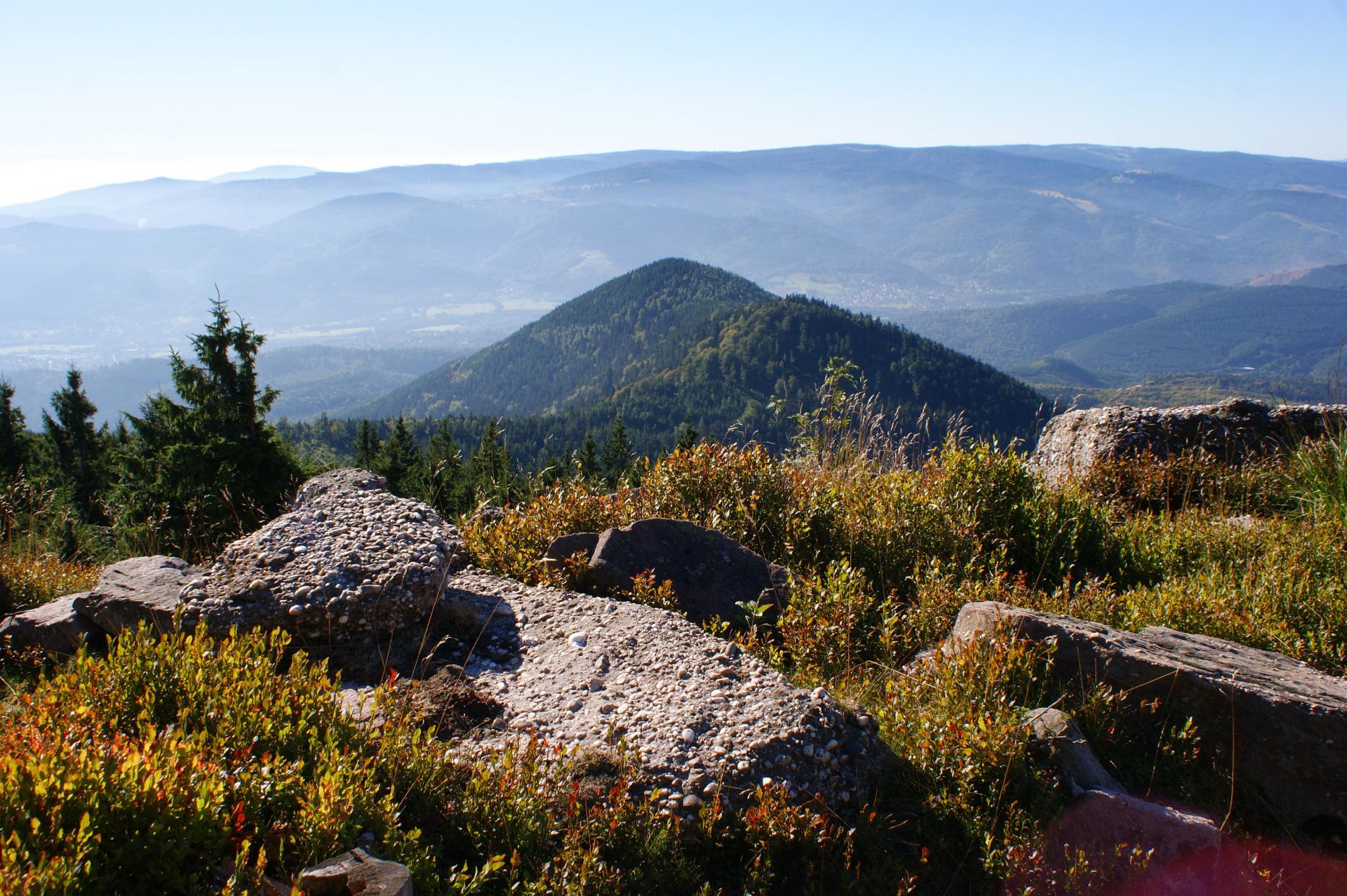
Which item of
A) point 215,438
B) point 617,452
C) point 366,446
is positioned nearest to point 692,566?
point 215,438

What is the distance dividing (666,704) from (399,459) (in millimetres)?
41557

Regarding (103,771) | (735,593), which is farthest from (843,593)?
(103,771)

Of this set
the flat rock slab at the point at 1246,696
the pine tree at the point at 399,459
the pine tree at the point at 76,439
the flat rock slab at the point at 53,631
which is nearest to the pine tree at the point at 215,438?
the flat rock slab at the point at 53,631

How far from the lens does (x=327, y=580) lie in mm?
4496

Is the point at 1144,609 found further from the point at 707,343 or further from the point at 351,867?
the point at 707,343

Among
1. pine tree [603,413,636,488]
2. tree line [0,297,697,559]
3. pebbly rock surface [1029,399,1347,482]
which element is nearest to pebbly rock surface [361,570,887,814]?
tree line [0,297,697,559]

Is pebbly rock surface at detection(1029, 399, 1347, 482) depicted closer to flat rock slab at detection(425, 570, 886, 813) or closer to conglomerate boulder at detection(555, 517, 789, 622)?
conglomerate boulder at detection(555, 517, 789, 622)

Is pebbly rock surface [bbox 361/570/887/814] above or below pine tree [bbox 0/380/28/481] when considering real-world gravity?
above

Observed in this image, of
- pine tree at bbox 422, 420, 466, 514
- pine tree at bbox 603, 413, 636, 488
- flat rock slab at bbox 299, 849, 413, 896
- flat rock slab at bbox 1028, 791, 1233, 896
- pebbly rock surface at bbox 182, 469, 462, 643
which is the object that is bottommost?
pine tree at bbox 603, 413, 636, 488

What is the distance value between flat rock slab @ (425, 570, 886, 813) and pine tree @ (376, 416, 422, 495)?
30513 millimetres

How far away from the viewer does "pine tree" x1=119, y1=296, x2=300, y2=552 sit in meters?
17.2

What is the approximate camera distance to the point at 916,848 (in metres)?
3.37

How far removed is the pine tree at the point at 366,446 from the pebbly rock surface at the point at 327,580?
37599 mm

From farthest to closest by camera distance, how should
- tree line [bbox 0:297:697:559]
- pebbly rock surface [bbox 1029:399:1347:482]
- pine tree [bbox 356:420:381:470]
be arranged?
1. pine tree [bbox 356:420:381:470]
2. pebbly rock surface [bbox 1029:399:1347:482]
3. tree line [bbox 0:297:697:559]
